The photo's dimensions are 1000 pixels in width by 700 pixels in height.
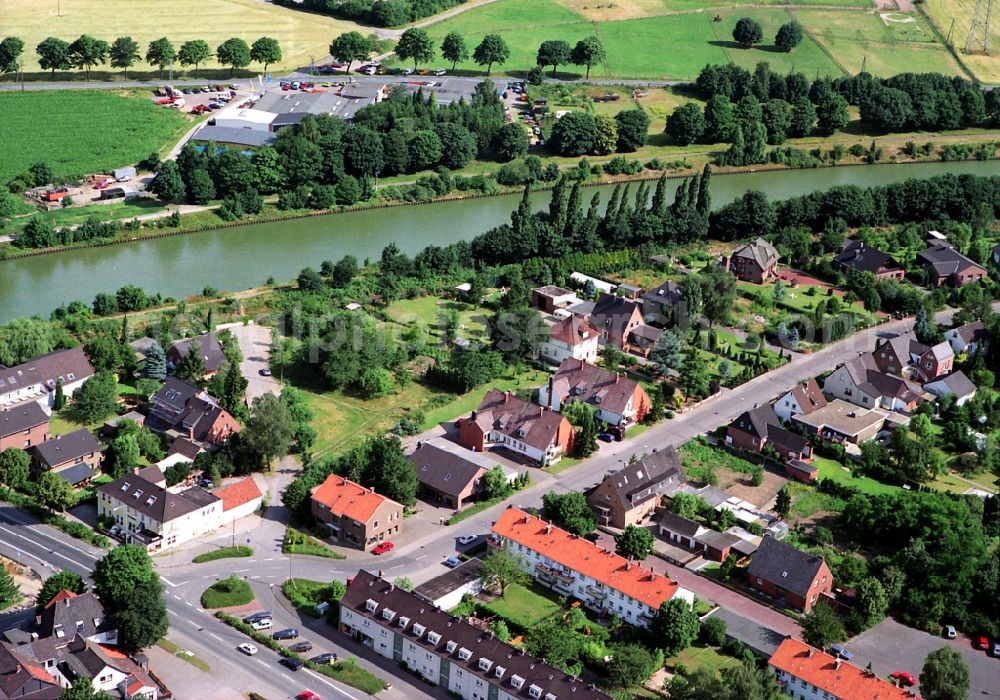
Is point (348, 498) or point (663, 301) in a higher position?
point (663, 301)

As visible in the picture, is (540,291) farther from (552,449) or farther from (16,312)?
(16,312)

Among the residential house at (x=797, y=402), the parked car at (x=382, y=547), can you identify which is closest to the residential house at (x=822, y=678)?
the parked car at (x=382, y=547)

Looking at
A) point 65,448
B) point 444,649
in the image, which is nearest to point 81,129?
point 65,448

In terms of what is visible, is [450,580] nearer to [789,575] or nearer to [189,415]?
[789,575]

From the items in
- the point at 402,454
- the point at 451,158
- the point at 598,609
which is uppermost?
the point at 451,158

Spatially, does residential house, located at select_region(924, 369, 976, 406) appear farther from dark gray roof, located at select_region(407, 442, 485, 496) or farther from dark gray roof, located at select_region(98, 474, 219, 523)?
dark gray roof, located at select_region(98, 474, 219, 523)

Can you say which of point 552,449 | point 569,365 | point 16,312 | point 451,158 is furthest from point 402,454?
point 451,158

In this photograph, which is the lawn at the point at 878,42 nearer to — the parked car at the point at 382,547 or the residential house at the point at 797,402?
the residential house at the point at 797,402

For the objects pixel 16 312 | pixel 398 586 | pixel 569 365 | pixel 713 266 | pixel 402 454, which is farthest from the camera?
pixel 713 266
